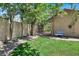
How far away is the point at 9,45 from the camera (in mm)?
6059

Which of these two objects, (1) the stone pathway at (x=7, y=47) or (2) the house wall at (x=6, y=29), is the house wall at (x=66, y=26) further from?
(2) the house wall at (x=6, y=29)

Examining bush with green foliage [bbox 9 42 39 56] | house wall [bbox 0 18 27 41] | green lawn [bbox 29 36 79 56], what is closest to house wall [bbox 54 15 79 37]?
green lawn [bbox 29 36 79 56]

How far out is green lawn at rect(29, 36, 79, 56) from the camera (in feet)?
17.7

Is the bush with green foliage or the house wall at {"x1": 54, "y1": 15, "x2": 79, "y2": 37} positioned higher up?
the house wall at {"x1": 54, "y1": 15, "x2": 79, "y2": 37}

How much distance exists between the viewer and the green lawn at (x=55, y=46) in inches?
212

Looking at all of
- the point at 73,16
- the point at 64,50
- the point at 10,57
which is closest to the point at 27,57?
the point at 10,57

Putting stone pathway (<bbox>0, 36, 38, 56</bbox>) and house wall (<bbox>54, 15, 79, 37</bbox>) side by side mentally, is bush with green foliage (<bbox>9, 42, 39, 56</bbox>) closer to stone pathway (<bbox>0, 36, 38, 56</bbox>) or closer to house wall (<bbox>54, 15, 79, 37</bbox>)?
stone pathway (<bbox>0, 36, 38, 56</bbox>)

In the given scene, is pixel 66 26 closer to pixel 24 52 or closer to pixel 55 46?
pixel 55 46

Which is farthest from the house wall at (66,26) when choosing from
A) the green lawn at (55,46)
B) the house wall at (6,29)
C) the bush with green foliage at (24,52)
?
the house wall at (6,29)

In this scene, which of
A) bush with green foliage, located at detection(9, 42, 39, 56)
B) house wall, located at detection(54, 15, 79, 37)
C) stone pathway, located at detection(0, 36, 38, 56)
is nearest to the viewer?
bush with green foliage, located at detection(9, 42, 39, 56)

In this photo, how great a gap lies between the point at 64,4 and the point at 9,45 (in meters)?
1.72

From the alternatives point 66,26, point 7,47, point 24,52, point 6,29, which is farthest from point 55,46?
point 6,29

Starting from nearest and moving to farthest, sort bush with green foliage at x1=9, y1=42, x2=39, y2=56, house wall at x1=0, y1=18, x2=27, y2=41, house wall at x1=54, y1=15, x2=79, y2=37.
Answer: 1. bush with green foliage at x1=9, y1=42, x2=39, y2=56
2. house wall at x1=54, y1=15, x2=79, y2=37
3. house wall at x1=0, y1=18, x2=27, y2=41

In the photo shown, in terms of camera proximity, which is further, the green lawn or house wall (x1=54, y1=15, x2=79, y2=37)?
house wall (x1=54, y1=15, x2=79, y2=37)
